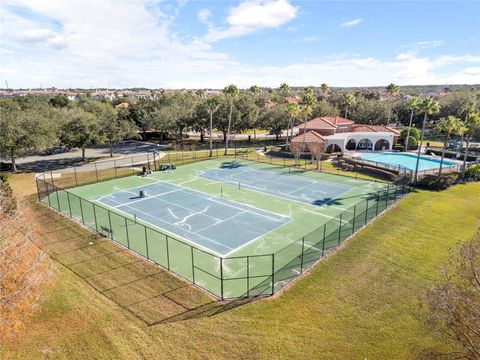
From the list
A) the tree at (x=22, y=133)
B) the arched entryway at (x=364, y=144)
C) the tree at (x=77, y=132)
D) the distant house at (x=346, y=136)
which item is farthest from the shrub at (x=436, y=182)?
the tree at (x=22, y=133)

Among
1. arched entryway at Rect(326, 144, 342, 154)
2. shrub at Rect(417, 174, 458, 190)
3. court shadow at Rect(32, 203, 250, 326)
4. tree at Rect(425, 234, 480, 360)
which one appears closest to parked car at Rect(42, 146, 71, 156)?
court shadow at Rect(32, 203, 250, 326)

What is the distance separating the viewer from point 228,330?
13672mm

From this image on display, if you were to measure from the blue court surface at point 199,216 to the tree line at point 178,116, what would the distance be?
17.7 meters

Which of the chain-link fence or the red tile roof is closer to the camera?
the chain-link fence

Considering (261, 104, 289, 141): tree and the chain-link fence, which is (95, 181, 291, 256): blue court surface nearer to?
the chain-link fence

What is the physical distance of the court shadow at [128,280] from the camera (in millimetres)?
14945

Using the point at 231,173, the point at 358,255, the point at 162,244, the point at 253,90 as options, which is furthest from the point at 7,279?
the point at 253,90

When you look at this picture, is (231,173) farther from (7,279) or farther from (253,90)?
(253,90)

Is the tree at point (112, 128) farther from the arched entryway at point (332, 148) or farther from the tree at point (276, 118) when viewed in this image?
the arched entryway at point (332, 148)

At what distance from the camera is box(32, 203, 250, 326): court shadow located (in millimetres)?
14945

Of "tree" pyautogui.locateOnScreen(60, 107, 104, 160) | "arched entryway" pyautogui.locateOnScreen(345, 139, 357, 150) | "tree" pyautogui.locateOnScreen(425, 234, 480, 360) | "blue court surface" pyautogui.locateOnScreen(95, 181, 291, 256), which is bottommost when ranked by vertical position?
"blue court surface" pyautogui.locateOnScreen(95, 181, 291, 256)

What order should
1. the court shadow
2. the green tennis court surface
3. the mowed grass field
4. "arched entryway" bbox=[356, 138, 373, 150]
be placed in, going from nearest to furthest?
the mowed grass field < the court shadow < the green tennis court surface < "arched entryway" bbox=[356, 138, 373, 150]

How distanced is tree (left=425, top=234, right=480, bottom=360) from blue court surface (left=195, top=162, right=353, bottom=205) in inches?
787

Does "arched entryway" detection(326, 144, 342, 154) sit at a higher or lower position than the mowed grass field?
higher
